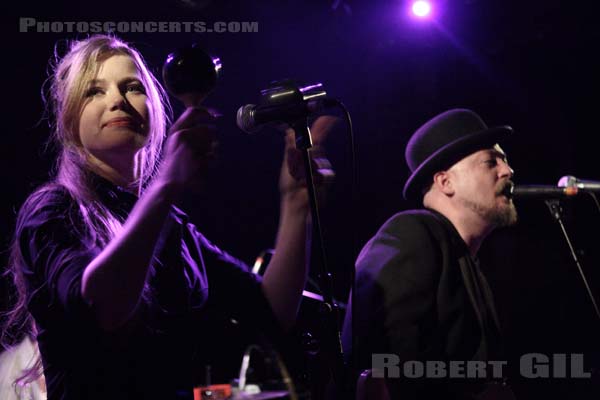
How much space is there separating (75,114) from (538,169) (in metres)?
4.90

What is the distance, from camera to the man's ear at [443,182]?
125 inches

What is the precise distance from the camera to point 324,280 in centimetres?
159

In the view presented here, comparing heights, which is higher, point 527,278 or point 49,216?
point 49,216

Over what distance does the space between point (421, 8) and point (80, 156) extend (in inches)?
158

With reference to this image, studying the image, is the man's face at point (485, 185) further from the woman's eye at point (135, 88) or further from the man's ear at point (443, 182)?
the woman's eye at point (135, 88)

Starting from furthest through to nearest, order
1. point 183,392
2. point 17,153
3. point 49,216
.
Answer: point 17,153, point 183,392, point 49,216

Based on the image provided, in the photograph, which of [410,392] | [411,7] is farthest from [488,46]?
[410,392]

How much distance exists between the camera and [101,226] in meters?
1.55

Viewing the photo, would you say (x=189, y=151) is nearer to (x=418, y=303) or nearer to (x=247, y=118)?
(x=247, y=118)

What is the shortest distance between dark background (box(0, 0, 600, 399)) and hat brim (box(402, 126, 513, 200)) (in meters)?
1.03

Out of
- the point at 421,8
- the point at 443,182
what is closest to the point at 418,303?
the point at 443,182

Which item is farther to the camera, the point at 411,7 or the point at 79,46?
the point at 411,7

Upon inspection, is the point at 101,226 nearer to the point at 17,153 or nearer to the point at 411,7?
the point at 17,153

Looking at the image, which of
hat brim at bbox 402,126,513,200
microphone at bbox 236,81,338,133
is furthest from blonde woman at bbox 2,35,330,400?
hat brim at bbox 402,126,513,200
